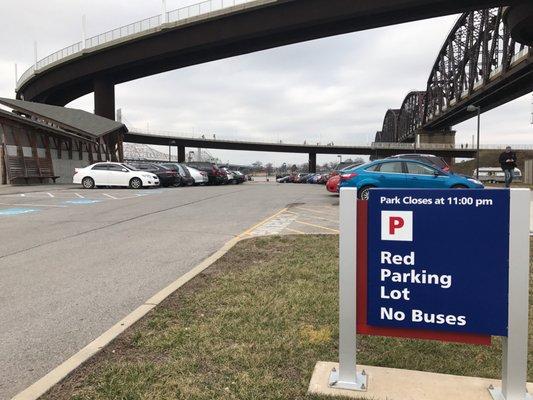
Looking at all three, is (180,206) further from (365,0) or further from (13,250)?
(365,0)

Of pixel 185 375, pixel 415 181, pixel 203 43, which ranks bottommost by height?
pixel 185 375

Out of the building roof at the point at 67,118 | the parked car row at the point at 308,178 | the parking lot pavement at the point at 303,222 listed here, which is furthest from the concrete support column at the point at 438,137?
the parking lot pavement at the point at 303,222

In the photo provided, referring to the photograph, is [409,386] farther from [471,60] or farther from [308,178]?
[471,60]

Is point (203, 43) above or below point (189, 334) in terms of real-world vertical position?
above

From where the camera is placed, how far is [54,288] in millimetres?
5863

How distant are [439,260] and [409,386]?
0.94 meters

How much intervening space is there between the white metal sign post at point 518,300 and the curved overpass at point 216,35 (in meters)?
37.8

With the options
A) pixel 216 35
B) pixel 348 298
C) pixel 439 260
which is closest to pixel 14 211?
pixel 348 298

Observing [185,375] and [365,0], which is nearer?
[185,375]

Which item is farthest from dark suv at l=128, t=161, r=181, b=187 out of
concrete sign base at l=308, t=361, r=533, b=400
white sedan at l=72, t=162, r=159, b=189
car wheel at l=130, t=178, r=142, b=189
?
concrete sign base at l=308, t=361, r=533, b=400

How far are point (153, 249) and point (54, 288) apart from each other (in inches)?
97.0

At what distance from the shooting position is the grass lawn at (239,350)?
130 inches

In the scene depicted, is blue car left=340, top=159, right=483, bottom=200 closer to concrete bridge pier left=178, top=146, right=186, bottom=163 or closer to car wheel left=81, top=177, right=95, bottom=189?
car wheel left=81, top=177, right=95, bottom=189

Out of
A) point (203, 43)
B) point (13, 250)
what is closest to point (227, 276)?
point (13, 250)
